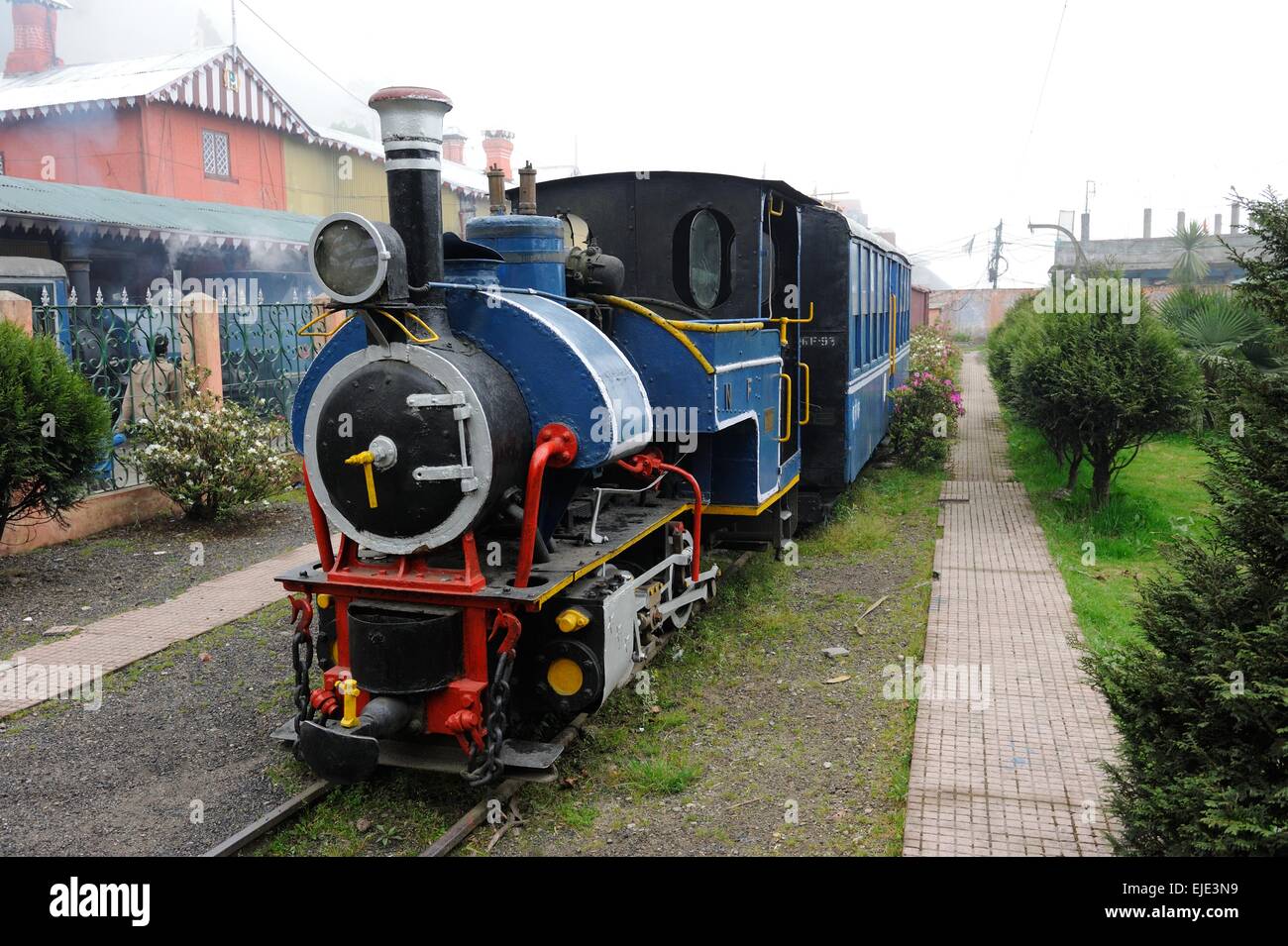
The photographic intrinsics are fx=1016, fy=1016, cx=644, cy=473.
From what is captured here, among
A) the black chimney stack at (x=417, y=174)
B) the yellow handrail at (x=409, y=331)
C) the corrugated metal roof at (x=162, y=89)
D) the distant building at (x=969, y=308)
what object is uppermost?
the corrugated metal roof at (x=162, y=89)

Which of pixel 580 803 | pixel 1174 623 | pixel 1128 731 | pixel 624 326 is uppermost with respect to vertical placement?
pixel 624 326

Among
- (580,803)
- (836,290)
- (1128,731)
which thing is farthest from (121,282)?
(1128,731)

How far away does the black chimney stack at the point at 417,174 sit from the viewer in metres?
4.32

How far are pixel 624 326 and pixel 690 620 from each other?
2.24 m

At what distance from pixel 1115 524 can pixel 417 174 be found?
8.22m

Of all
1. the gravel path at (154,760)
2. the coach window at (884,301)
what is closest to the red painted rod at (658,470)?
the gravel path at (154,760)

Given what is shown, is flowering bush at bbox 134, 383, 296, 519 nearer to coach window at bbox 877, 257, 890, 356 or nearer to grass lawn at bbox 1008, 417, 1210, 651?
coach window at bbox 877, 257, 890, 356

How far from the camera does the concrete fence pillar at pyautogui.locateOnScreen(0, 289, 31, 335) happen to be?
27.9ft

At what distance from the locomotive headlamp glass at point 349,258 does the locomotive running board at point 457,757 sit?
1964 mm

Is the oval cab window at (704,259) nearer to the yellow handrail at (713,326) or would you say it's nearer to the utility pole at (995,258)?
the yellow handrail at (713,326)

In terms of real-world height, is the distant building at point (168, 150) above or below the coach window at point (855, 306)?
above

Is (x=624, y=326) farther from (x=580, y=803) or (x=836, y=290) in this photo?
(x=836, y=290)

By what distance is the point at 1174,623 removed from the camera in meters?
3.42

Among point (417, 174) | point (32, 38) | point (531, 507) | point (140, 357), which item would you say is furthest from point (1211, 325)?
point (32, 38)
